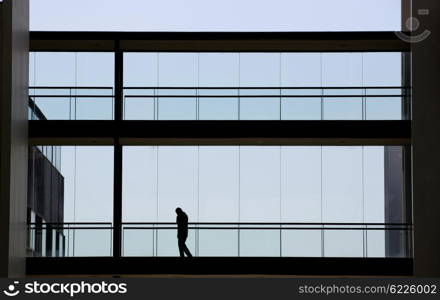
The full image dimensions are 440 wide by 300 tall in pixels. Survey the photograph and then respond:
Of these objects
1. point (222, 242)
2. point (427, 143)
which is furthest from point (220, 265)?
point (427, 143)

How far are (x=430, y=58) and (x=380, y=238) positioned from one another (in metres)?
13.5

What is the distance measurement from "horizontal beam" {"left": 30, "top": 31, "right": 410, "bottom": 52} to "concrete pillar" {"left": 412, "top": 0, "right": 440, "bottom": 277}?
14847mm

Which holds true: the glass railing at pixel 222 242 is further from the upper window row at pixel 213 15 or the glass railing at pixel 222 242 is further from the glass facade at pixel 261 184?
the upper window row at pixel 213 15

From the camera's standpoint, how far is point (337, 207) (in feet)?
107

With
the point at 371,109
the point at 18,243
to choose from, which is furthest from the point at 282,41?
the point at 18,243

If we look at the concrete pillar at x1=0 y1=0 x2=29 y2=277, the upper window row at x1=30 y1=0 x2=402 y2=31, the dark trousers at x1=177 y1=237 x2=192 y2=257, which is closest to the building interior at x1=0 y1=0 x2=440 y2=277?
the dark trousers at x1=177 y1=237 x2=192 y2=257

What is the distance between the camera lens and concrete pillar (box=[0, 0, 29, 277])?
16469 millimetres

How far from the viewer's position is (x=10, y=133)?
54.2 feet

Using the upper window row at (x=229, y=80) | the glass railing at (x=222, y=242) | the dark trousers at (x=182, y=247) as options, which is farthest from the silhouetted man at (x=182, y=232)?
the upper window row at (x=229, y=80)

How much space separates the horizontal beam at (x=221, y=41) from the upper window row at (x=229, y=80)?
0.59 m

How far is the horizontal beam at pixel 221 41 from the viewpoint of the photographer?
30172 millimetres

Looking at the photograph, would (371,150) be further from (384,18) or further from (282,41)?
(384,18)

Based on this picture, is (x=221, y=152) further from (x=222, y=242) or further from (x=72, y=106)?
(x=222, y=242)

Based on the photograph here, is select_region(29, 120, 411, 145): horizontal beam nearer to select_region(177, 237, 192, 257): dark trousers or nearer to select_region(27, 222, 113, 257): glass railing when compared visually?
select_region(27, 222, 113, 257): glass railing
